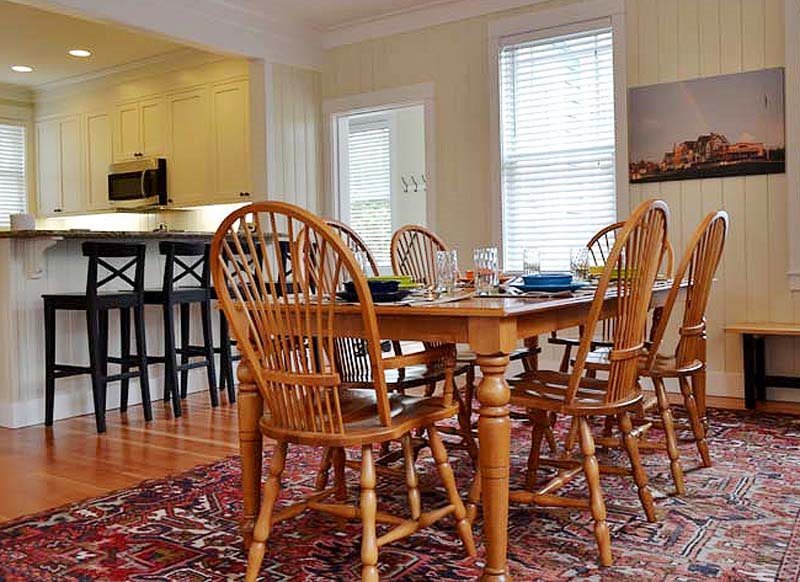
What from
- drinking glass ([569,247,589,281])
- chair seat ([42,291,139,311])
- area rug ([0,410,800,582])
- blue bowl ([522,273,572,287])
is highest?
drinking glass ([569,247,589,281])

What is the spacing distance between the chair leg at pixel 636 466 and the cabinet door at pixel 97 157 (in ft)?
21.4

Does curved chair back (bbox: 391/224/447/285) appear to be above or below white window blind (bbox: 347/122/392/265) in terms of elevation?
below

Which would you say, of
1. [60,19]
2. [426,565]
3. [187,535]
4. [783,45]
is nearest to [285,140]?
[60,19]

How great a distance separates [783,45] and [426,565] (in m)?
3.72

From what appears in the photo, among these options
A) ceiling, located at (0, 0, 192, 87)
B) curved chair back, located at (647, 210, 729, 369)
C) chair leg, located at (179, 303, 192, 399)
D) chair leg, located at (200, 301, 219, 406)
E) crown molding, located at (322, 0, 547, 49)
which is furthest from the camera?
ceiling, located at (0, 0, 192, 87)

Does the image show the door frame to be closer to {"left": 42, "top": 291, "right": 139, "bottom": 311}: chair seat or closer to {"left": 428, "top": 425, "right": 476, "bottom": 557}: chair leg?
{"left": 42, "top": 291, "right": 139, "bottom": 311}: chair seat

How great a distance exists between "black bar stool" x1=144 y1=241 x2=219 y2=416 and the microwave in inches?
91.7

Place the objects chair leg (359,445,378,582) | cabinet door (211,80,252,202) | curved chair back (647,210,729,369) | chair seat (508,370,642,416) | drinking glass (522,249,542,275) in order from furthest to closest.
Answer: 1. cabinet door (211,80,252,202)
2. drinking glass (522,249,542,275)
3. curved chair back (647,210,729,369)
4. chair seat (508,370,642,416)
5. chair leg (359,445,378,582)

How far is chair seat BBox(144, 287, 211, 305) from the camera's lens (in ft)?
14.6

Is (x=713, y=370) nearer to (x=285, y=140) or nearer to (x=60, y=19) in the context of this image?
(x=285, y=140)

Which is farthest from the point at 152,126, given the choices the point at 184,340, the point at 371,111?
the point at 184,340

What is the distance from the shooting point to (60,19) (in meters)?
5.75

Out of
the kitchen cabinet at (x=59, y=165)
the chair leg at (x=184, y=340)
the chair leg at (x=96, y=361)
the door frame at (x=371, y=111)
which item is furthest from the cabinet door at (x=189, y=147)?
the chair leg at (x=96, y=361)

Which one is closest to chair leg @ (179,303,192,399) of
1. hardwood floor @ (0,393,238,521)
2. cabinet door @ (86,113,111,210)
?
hardwood floor @ (0,393,238,521)
